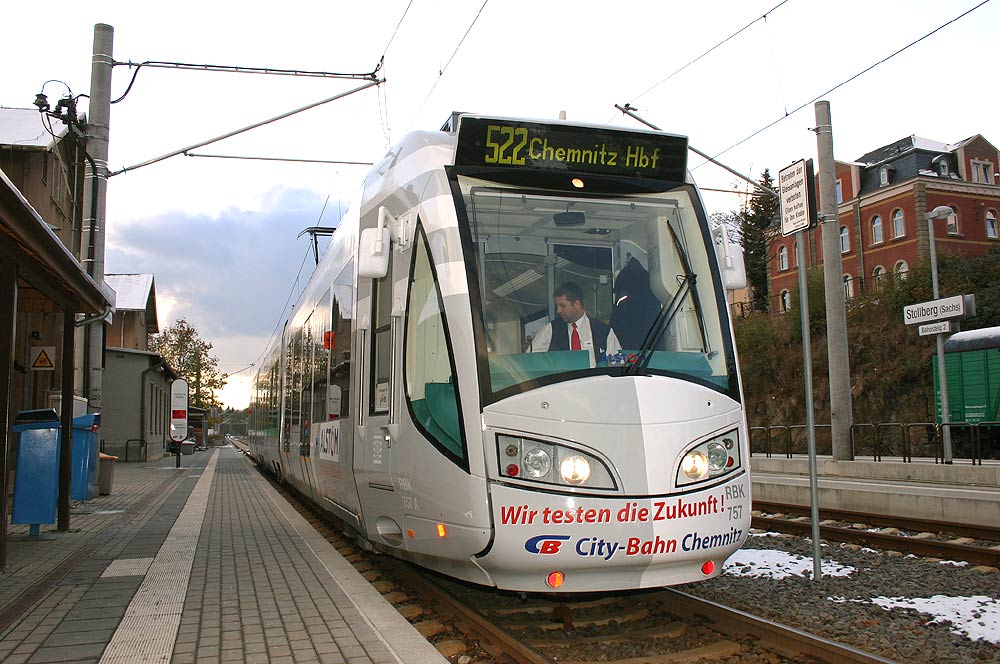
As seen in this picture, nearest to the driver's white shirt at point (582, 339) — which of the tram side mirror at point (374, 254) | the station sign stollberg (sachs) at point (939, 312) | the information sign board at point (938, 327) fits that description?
the tram side mirror at point (374, 254)

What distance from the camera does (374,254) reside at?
19.6 feet

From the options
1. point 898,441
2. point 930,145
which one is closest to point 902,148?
point 930,145

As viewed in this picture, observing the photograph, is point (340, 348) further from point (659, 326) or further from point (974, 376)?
point (974, 376)

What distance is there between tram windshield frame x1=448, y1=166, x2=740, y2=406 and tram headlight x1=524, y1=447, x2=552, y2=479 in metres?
0.38

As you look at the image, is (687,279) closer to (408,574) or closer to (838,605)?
(838,605)

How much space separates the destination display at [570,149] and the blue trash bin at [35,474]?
652 centimetres

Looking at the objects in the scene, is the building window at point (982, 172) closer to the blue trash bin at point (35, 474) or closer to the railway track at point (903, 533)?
the railway track at point (903, 533)

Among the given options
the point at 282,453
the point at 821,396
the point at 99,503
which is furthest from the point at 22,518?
the point at 821,396

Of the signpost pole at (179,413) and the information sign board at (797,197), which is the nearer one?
the information sign board at (797,197)

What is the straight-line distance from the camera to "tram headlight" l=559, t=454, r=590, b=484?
493cm

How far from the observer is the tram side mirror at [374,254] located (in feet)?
19.5

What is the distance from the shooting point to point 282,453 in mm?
14117

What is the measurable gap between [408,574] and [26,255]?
15.2 ft

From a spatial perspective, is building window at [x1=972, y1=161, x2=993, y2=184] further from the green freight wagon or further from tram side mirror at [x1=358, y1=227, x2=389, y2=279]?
tram side mirror at [x1=358, y1=227, x2=389, y2=279]
